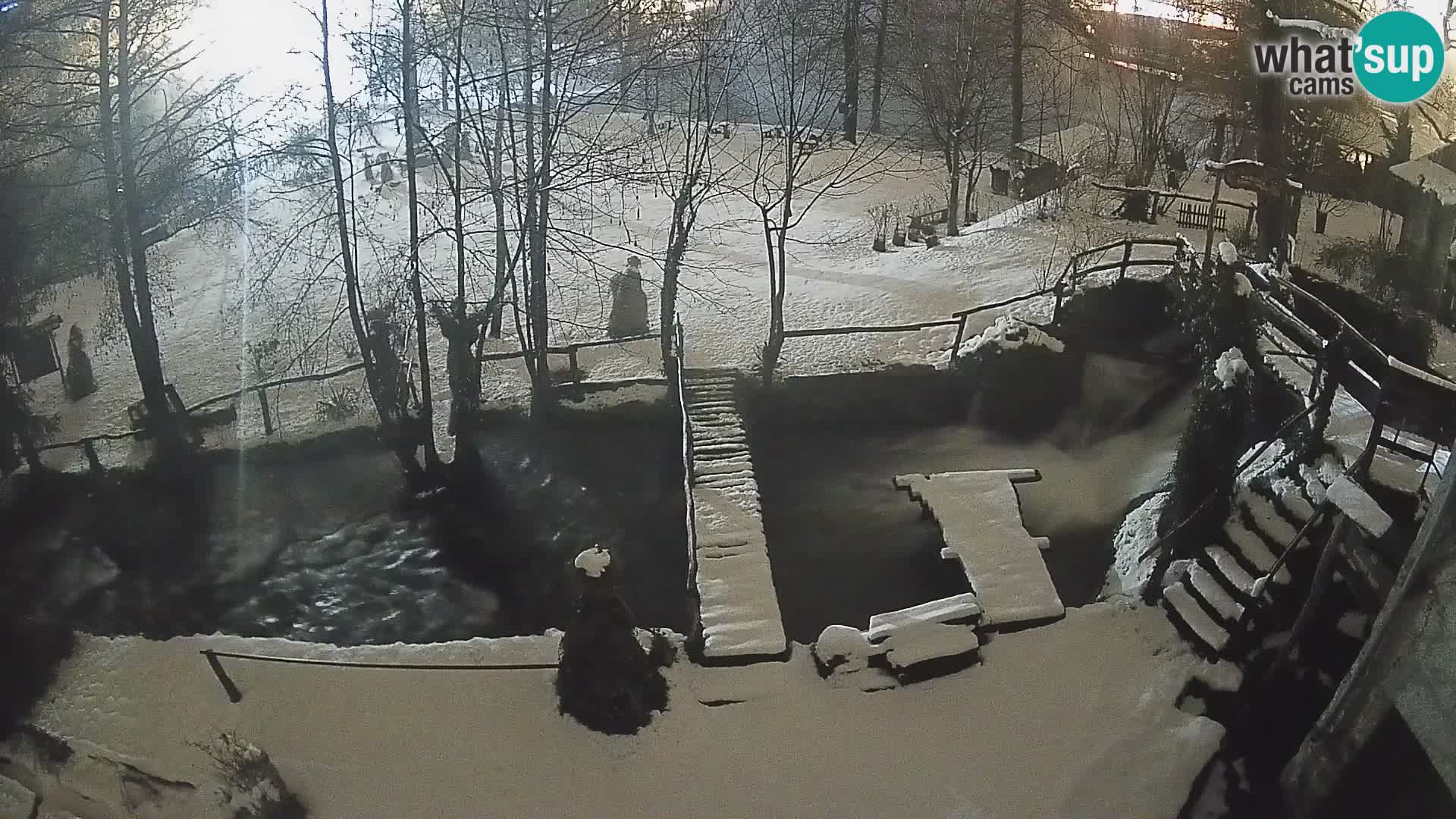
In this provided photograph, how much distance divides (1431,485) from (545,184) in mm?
11482

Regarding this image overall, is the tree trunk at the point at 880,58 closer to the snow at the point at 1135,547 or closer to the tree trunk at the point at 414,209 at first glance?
the tree trunk at the point at 414,209

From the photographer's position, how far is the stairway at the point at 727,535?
31.7ft

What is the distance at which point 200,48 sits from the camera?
570 inches

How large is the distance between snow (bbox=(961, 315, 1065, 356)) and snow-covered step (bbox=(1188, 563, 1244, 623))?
19.1ft

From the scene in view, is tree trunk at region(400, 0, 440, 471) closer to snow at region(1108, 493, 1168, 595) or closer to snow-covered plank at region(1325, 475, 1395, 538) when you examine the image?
snow at region(1108, 493, 1168, 595)

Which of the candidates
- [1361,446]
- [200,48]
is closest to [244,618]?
[200,48]

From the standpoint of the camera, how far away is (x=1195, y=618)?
9.09m

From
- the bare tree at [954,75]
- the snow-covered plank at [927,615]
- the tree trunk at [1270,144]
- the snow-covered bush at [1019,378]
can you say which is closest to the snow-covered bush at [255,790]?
the snow-covered plank at [927,615]

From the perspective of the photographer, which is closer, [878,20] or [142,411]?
[142,411]

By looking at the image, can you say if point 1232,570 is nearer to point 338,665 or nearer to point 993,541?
point 993,541

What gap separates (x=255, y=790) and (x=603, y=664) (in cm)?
297

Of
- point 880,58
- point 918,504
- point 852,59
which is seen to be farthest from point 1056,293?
point 880,58

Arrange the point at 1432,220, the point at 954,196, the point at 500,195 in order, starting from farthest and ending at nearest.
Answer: the point at 954,196, the point at 1432,220, the point at 500,195

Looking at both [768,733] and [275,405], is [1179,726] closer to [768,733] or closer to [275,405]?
[768,733]
